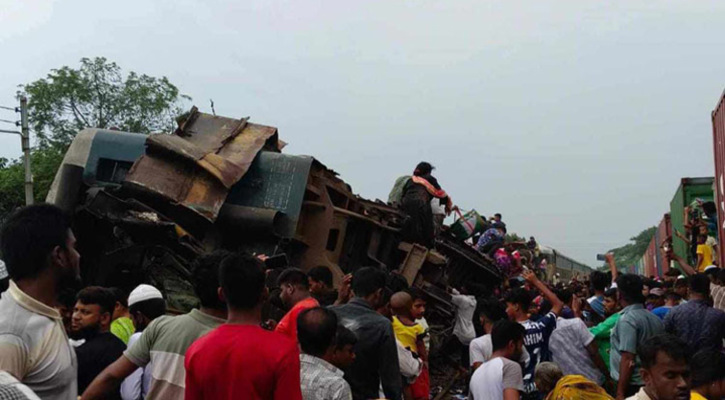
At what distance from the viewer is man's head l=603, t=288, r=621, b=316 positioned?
24.0 feet

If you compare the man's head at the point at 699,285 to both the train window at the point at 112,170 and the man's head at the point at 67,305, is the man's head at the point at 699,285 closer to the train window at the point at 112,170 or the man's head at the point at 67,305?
the man's head at the point at 67,305

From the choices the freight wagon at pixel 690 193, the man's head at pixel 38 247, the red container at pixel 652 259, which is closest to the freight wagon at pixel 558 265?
the red container at pixel 652 259

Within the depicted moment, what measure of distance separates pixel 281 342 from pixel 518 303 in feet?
9.81

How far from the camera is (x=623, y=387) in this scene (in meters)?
5.39

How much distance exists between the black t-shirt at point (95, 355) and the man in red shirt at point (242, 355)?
0.98m

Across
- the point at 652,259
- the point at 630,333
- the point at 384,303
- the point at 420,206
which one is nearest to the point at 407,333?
the point at 384,303

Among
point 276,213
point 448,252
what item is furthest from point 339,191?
point 448,252

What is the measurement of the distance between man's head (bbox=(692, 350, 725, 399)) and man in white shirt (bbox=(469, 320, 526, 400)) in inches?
40.2

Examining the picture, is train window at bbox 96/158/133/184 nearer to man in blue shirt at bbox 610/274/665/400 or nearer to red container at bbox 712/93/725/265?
man in blue shirt at bbox 610/274/665/400

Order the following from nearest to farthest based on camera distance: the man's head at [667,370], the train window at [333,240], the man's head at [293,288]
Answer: the man's head at [667,370], the man's head at [293,288], the train window at [333,240]

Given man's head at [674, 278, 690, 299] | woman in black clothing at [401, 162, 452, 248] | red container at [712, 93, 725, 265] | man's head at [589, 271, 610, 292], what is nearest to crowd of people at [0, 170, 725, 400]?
man's head at [589, 271, 610, 292]

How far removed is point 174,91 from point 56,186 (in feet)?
96.7

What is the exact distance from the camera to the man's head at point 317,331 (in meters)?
3.54

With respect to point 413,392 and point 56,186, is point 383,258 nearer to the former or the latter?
point 56,186
